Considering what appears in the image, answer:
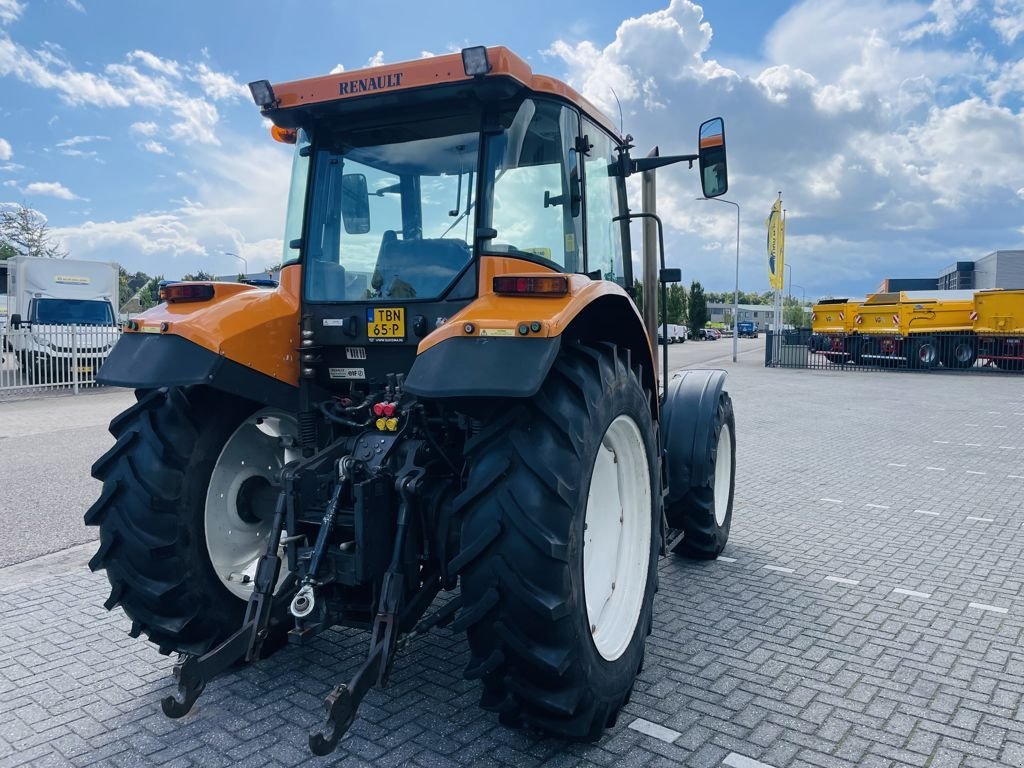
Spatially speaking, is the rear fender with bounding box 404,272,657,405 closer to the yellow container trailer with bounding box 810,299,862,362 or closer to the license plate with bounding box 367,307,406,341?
the license plate with bounding box 367,307,406,341

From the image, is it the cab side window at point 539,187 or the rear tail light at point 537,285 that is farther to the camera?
the cab side window at point 539,187

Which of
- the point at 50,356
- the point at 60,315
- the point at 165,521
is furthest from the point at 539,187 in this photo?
the point at 60,315

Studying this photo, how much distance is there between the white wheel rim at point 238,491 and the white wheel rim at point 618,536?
1434mm

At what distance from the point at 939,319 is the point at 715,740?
24362 millimetres

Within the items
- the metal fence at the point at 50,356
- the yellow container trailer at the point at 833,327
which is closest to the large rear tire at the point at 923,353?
the yellow container trailer at the point at 833,327

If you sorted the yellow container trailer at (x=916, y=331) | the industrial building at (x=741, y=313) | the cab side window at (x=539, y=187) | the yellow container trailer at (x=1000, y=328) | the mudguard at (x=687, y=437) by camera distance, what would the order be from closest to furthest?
the cab side window at (x=539, y=187) < the mudguard at (x=687, y=437) < the yellow container trailer at (x=1000, y=328) < the yellow container trailer at (x=916, y=331) < the industrial building at (x=741, y=313)

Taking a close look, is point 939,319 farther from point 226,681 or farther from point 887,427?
point 226,681

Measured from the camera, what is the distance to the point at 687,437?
4.87 metres

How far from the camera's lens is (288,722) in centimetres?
310

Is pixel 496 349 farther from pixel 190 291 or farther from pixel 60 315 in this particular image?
pixel 60 315

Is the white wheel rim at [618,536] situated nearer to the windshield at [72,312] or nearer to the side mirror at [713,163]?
the side mirror at [713,163]

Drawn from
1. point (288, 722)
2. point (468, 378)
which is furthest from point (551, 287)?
point (288, 722)

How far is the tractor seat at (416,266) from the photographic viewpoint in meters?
3.38

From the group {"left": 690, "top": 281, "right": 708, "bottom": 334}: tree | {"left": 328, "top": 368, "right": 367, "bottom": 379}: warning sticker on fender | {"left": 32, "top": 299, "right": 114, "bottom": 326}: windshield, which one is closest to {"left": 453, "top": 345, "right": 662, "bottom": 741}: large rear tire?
{"left": 328, "top": 368, "right": 367, "bottom": 379}: warning sticker on fender
